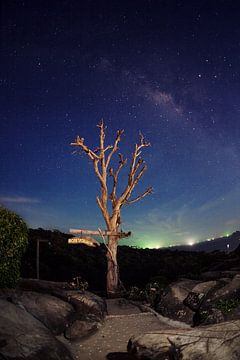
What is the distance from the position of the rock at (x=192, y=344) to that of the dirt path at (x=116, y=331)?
2.11ft

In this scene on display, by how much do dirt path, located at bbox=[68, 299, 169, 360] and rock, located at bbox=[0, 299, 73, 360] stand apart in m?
1.42

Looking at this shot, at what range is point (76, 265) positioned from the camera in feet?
106

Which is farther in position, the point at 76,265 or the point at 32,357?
the point at 76,265

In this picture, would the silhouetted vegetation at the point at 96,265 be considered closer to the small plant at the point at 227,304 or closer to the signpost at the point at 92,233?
the signpost at the point at 92,233

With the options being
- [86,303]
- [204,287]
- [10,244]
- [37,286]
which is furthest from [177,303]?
[10,244]

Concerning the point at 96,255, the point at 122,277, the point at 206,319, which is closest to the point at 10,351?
the point at 206,319

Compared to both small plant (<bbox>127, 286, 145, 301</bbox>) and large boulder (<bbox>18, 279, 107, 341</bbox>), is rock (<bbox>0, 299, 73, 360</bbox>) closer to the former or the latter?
large boulder (<bbox>18, 279, 107, 341</bbox>)

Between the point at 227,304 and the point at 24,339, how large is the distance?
21.4 feet

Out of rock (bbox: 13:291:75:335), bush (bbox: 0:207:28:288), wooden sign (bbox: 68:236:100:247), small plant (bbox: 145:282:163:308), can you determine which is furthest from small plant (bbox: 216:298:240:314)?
wooden sign (bbox: 68:236:100:247)

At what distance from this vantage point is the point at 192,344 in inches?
304

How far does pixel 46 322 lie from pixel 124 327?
2.81 meters

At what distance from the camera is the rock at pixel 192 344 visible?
7203 millimetres

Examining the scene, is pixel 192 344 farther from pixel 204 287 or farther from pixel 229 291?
pixel 204 287

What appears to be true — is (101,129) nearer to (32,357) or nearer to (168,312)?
(168,312)
